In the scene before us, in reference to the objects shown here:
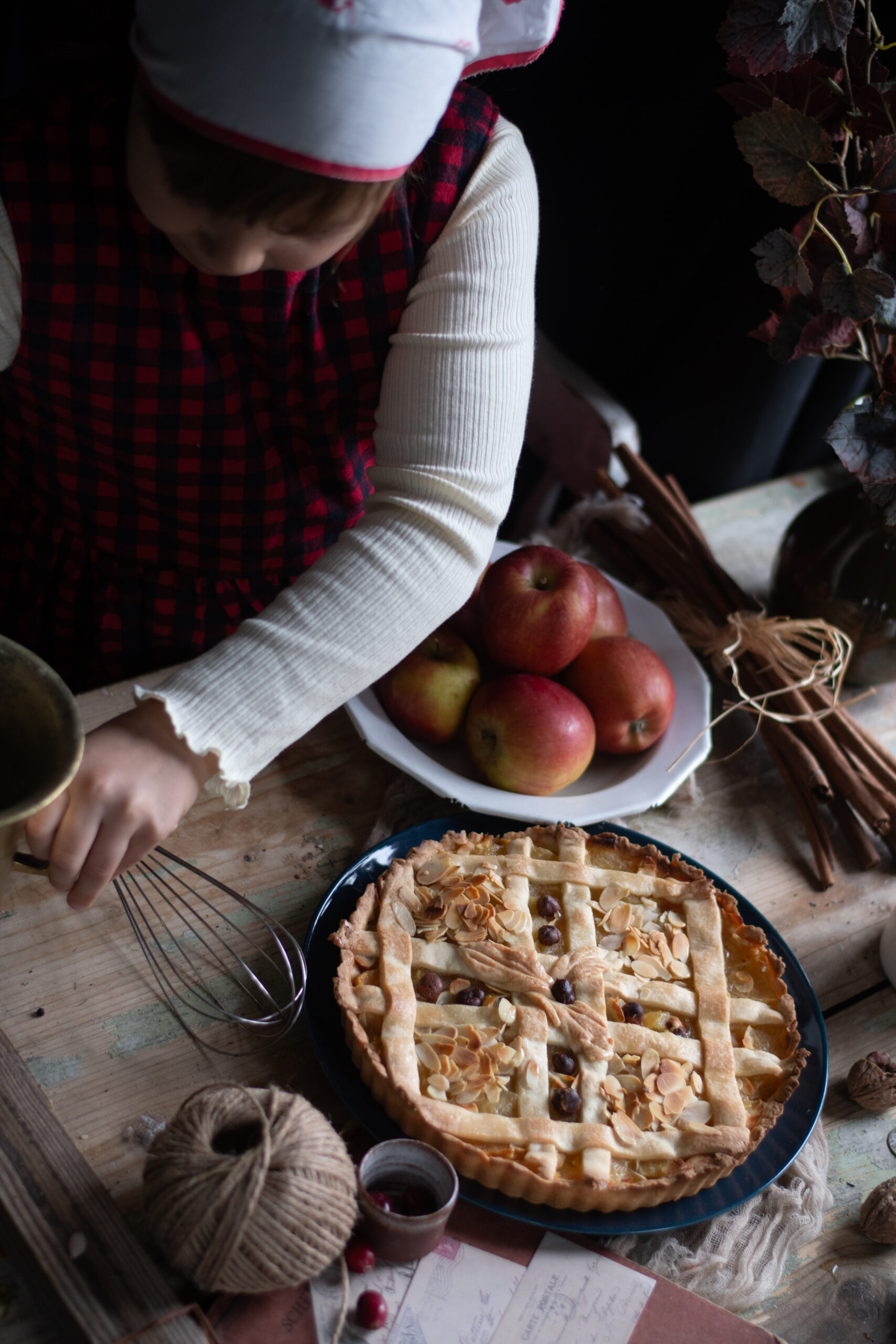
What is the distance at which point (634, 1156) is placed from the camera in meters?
0.60

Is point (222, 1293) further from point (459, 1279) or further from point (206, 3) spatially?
point (206, 3)

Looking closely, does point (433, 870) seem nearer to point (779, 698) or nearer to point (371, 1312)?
point (371, 1312)

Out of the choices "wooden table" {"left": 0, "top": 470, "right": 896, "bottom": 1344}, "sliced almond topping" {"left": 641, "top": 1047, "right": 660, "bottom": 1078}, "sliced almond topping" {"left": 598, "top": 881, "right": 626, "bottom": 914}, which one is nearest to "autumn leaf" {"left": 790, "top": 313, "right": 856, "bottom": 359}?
"wooden table" {"left": 0, "top": 470, "right": 896, "bottom": 1344}

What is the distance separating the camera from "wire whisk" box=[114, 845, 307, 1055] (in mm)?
665

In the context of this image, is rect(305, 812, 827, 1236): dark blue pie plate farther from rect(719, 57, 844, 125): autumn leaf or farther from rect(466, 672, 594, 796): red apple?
rect(719, 57, 844, 125): autumn leaf

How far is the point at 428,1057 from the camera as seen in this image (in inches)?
24.7

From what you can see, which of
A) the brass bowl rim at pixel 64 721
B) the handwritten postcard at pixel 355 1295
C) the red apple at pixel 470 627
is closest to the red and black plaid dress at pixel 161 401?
the red apple at pixel 470 627

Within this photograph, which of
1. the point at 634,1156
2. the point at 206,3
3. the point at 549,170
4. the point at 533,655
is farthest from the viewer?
the point at 549,170

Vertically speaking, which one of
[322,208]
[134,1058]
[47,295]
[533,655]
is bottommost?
[134,1058]

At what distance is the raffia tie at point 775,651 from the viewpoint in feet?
3.14

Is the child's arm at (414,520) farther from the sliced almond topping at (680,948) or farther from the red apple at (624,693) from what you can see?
the sliced almond topping at (680,948)

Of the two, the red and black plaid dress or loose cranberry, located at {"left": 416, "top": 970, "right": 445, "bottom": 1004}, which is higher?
the red and black plaid dress


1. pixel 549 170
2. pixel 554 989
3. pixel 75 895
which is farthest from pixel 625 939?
pixel 549 170

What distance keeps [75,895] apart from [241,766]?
127 mm
